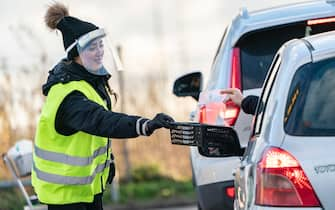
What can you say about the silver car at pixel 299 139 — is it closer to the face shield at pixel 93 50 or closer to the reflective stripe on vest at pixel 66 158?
the reflective stripe on vest at pixel 66 158

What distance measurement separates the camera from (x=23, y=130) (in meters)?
15.8

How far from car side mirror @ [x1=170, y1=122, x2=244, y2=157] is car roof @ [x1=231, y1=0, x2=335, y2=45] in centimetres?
172

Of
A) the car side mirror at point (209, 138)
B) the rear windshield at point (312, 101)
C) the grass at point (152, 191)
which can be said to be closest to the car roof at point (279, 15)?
the car side mirror at point (209, 138)

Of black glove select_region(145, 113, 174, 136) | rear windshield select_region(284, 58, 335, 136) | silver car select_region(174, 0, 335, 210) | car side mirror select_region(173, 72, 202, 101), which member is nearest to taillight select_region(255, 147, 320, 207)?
rear windshield select_region(284, 58, 335, 136)

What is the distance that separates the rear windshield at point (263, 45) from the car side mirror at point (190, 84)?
189cm

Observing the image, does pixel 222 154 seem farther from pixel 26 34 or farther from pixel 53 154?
pixel 26 34

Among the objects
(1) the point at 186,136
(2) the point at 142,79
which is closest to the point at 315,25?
(1) the point at 186,136

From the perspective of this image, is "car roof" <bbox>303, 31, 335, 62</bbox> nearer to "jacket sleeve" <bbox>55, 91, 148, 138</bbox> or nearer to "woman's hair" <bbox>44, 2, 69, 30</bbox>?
"jacket sleeve" <bbox>55, 91, 148, 138</bbox>

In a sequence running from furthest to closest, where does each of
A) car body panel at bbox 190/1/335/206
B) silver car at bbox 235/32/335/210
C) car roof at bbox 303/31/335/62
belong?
car body panel at bbox 190/1/335/206 < car roof at bbox 303/31/335/62 < silver car at bbox 235/32/335/210

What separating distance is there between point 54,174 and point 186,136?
90cm

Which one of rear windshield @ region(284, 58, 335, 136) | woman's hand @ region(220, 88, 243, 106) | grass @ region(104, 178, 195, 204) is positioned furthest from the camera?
grass @ region(104, 178, 195, 204)

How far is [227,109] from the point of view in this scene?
729cm

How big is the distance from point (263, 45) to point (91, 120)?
6.14 ft

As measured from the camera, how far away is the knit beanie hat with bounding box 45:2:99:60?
21.3ft
